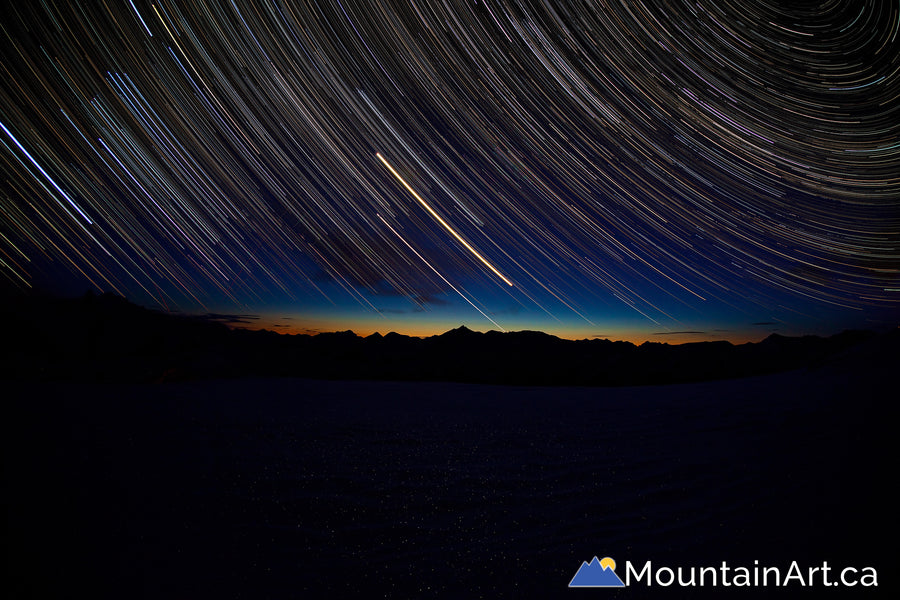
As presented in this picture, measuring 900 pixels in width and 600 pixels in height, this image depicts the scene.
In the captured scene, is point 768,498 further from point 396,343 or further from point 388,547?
point 396,343

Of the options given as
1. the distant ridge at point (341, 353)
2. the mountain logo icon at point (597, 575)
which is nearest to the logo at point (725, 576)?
the mountain logo icon at point (597, 575)

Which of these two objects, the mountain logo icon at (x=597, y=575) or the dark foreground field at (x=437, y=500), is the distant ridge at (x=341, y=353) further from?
the mountain logo icon at (x=597, y=575)

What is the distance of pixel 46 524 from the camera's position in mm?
2754

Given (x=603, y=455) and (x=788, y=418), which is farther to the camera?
(x=788, y=418)

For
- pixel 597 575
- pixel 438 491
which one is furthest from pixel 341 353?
pixel 597 575

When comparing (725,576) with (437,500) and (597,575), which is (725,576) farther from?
(437,500)

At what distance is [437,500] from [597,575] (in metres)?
1.43

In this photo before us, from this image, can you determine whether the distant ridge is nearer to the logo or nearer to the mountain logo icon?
the logo

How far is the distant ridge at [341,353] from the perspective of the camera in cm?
1839

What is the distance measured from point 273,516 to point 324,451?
5.38 ft

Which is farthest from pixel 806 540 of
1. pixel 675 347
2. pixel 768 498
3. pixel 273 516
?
pixel 675 347

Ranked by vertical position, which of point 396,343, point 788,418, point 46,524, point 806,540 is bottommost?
point 46,524

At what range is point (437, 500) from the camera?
3266 millimetres

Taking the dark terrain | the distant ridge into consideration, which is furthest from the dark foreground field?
the distant ridge
